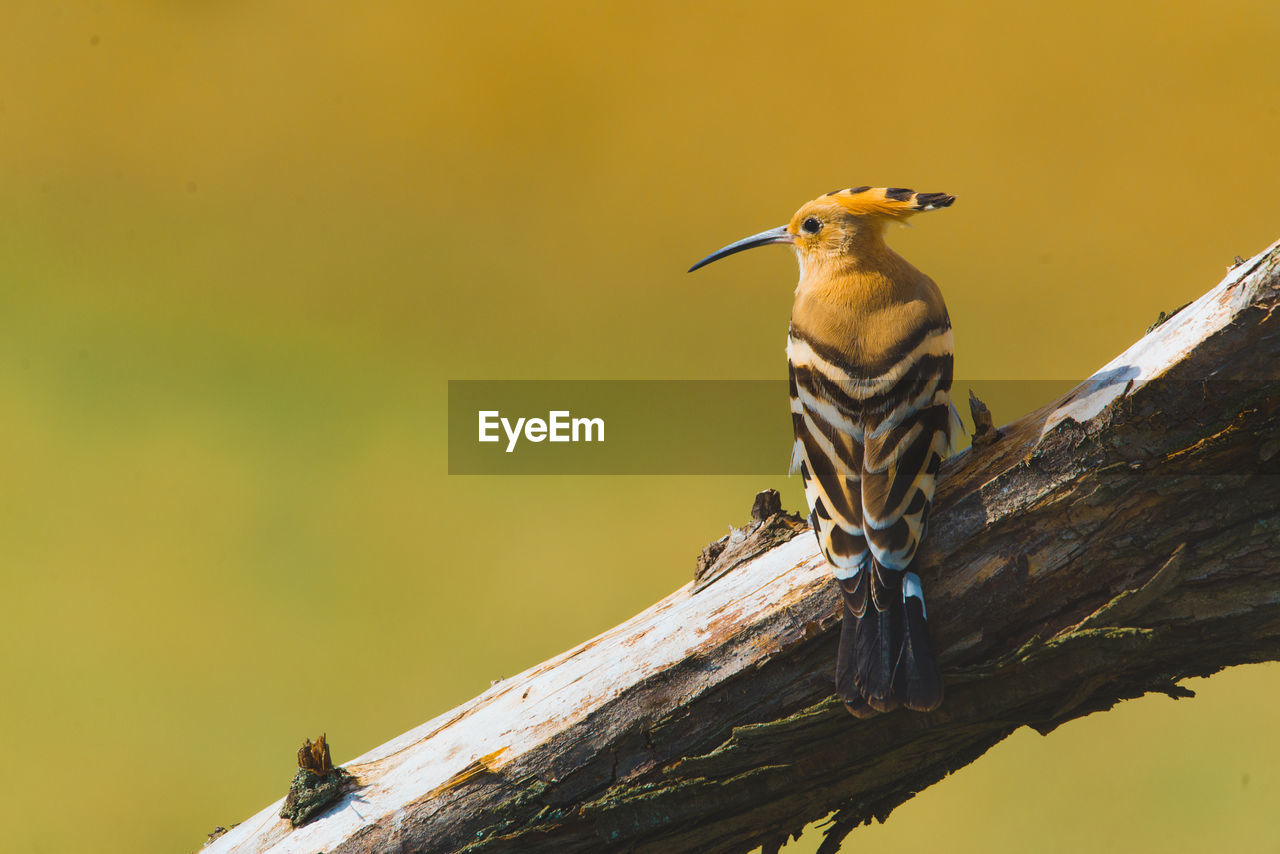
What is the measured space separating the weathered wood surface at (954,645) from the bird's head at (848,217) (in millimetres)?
412

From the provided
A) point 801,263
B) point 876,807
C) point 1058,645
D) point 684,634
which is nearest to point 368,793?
point 684,634

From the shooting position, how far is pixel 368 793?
1.23m

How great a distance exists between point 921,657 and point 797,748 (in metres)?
0.17

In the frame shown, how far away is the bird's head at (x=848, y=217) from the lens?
145 cm

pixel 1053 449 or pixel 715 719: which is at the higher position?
pixel 1053 449

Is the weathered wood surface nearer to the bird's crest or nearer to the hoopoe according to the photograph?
the hoopoe

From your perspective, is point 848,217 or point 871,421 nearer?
point 871,421

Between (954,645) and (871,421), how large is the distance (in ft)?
0.87

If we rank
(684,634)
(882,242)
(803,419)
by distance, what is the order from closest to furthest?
(684,634) < (803,419) < (882,242)

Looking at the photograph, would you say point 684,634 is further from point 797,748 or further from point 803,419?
point 803,419

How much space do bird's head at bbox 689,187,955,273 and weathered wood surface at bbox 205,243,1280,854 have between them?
412mm

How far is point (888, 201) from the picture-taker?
4.78ft

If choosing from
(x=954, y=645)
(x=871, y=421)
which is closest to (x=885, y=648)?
(x=954, y=645)

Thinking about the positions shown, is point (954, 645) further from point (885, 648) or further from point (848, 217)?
point (848, 217)
